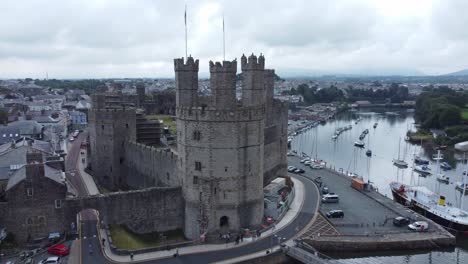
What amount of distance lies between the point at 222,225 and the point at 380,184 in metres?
38.4

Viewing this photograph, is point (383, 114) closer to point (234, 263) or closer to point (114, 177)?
point (114, 177)

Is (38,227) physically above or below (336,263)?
above

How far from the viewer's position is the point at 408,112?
176750mm

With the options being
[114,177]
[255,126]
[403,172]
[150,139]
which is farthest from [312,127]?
[255,126]

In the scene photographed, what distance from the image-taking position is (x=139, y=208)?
1262 inches

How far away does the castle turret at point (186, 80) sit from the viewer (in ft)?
121

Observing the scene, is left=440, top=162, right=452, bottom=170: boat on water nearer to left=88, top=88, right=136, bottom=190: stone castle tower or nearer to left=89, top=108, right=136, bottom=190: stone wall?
left=88, top=88, right=136, bottom=190: stone castle tower

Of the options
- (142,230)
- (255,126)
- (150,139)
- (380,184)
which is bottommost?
(380,184)

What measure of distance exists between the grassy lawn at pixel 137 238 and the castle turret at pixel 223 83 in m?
11.0

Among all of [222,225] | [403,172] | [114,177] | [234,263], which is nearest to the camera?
[234,263]

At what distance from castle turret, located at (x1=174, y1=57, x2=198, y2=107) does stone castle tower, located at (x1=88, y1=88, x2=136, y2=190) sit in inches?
437

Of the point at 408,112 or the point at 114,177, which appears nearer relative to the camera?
the point at 114,177

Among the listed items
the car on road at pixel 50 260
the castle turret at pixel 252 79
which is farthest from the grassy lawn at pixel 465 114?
the car on road at pixel 50 260

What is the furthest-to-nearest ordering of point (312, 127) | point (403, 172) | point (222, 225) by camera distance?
point (312, 127) → point (403, 172) → point (222, 225)
